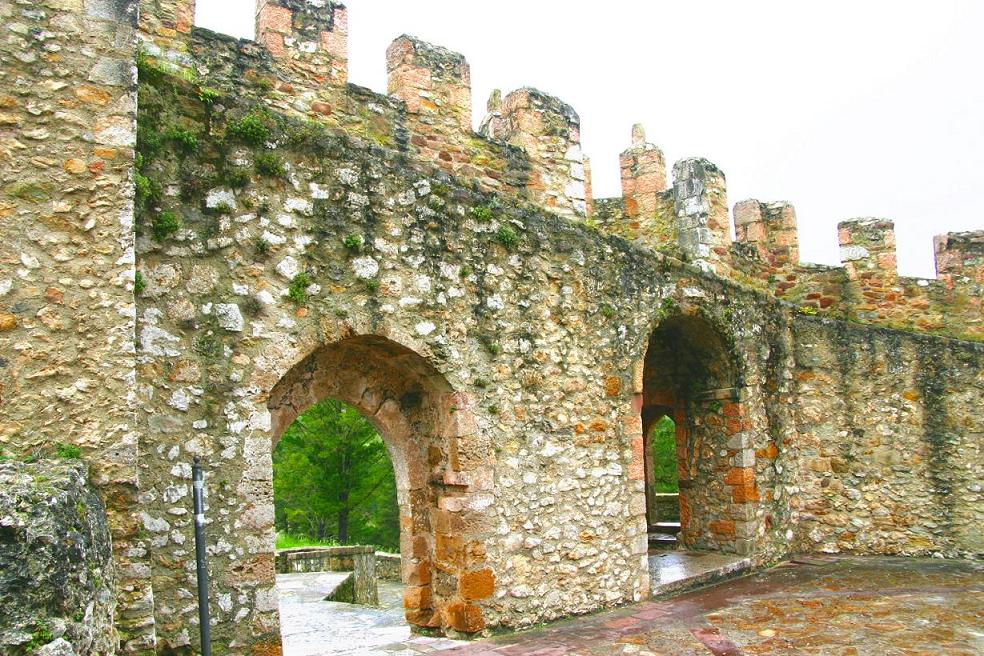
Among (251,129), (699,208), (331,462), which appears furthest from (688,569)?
(331,462)

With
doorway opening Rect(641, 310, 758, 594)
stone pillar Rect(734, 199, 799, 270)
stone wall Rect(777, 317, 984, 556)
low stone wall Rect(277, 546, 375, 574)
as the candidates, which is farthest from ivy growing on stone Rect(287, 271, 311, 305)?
low stone wall Rect(277, 546, 375, 574)

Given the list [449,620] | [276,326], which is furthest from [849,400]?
[276,326]

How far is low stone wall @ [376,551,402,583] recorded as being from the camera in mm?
13727

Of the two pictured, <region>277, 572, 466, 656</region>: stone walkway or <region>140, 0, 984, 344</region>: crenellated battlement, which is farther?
<region>140, 0, 984, 344</region>: crenellated battlement

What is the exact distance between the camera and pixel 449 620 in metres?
6.23

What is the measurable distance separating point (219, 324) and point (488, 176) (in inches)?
144

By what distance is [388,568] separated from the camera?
45.5 feet

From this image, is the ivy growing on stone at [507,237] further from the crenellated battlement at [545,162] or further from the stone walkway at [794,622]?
the stone walkway at [794,622]

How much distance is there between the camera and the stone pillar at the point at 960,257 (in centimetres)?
1074

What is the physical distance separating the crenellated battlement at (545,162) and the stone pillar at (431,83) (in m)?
0.01

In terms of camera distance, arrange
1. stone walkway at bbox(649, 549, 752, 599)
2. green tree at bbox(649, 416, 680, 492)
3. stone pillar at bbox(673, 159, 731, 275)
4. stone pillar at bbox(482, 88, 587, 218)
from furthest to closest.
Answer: green tree at bbox(649, 416, 680, 492) < stone pillar at bbox(673, 159, 731, 275) < stone pillar at bbox(482, 88, 587, 218) < stone walkway at bbox(649, 549, 752, 599)

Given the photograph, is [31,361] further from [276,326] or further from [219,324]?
[276,326]

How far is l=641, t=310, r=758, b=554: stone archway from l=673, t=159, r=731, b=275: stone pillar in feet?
3.73

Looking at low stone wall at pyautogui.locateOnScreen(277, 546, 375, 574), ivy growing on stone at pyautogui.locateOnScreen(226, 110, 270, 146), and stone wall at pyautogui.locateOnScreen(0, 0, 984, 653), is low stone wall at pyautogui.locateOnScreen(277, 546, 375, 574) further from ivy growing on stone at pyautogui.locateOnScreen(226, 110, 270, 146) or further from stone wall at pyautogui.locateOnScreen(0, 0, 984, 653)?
ivy growing on stone at pyautogui.locateOnScreen(226, 110, 270, 146)
